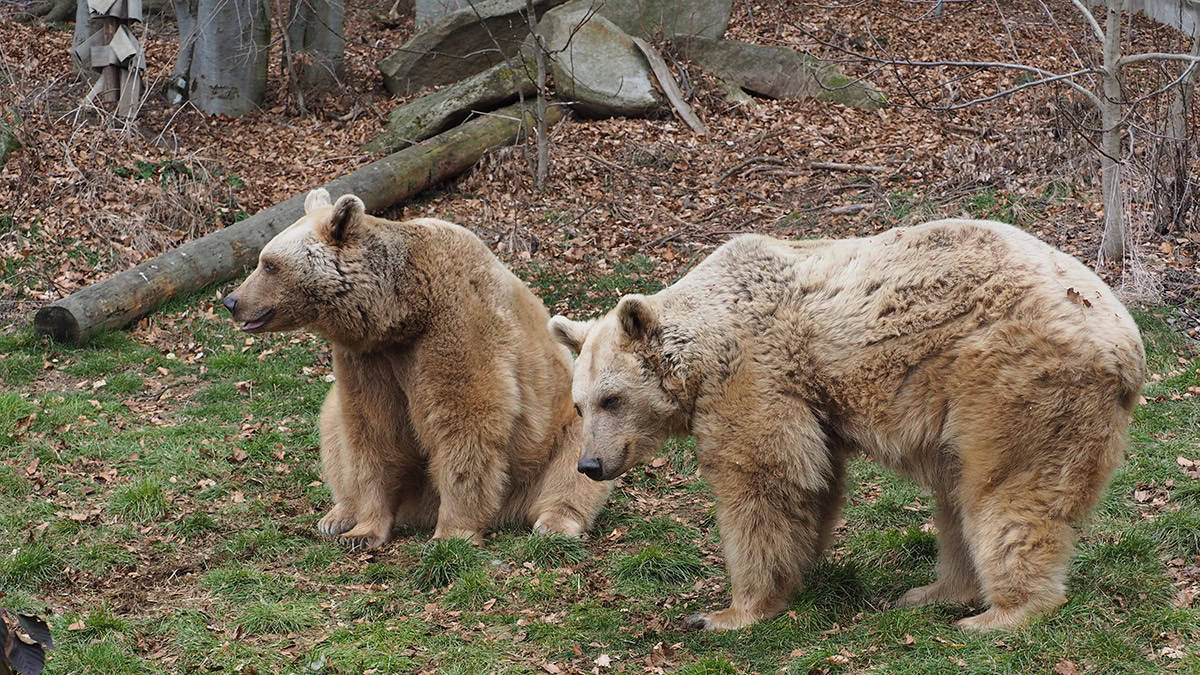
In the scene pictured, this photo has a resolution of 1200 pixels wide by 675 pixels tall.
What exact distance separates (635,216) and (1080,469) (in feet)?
32.1

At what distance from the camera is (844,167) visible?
618 inches

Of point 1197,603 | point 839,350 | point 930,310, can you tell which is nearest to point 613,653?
point 839,350

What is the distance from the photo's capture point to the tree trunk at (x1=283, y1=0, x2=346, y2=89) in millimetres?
19172

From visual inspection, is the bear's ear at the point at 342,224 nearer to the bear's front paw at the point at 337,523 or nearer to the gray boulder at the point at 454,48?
the bear's front paw at the point at 337,523

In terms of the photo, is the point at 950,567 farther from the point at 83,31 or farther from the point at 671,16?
the point at 83,31

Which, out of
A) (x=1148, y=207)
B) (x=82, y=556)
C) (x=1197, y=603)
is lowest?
(x=82, y=556)

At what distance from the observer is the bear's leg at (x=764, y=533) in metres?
6.29

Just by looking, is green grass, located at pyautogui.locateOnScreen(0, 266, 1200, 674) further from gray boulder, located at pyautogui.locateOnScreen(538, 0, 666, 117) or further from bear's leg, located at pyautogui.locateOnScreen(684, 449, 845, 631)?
gray boulder, located at pyautogui.locateOnScreen(538, 0, 666, 117)

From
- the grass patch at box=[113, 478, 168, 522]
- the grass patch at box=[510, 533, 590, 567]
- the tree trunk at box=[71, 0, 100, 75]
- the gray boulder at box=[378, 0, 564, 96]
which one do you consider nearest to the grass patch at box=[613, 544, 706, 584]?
the grass patch at box=[510, 533, 590, 567]

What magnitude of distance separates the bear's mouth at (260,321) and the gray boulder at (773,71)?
11734 mm

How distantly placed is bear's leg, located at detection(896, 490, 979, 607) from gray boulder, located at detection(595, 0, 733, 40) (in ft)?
47.0

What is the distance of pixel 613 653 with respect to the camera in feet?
21.0

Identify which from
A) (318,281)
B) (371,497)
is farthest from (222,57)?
(371,497)

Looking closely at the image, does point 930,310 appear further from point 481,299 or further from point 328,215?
point 328,215
